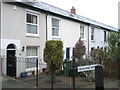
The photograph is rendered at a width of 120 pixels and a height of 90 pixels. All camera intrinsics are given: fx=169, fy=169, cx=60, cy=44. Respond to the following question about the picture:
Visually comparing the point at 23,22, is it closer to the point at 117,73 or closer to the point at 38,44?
the point at 38,44

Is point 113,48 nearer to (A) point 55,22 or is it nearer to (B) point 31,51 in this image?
(A) point 55,22

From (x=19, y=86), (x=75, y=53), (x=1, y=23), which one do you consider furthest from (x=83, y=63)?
(x=1, y=23)

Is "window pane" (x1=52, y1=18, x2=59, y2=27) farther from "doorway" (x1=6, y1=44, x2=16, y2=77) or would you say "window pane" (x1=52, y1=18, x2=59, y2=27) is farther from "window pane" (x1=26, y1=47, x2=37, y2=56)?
"doorway" (x1=6, y1=44, x2=16, y2=77)

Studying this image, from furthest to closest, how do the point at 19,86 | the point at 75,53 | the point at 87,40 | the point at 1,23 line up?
1. the point at 87,40
2. the point at 75,53
3. the point at 1,23
4. the point at 19,86

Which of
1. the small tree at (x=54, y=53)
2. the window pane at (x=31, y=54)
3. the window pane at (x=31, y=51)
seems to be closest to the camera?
the small tree at (x=54, y=53)

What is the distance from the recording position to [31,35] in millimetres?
13352

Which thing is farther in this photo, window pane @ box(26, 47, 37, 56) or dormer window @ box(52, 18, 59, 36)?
dormer window @ box(52, 18, 59, 36)

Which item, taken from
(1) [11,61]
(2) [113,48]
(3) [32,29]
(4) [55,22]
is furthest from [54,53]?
(4) [55,22]

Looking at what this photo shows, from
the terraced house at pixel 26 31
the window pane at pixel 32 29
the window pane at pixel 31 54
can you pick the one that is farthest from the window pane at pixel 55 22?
the window pane at pixel 31 54

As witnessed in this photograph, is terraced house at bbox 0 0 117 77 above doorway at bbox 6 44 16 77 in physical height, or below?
above

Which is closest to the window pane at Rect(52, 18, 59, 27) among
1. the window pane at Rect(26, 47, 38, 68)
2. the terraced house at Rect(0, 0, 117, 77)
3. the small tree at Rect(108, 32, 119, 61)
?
the terraced house at Rect(0, 0, 117, 77)

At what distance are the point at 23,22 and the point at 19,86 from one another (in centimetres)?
603

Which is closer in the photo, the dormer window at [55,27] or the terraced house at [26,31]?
the terraced house at [26,31]

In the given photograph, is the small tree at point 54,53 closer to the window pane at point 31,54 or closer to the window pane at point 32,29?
the window pane at point 31,54
